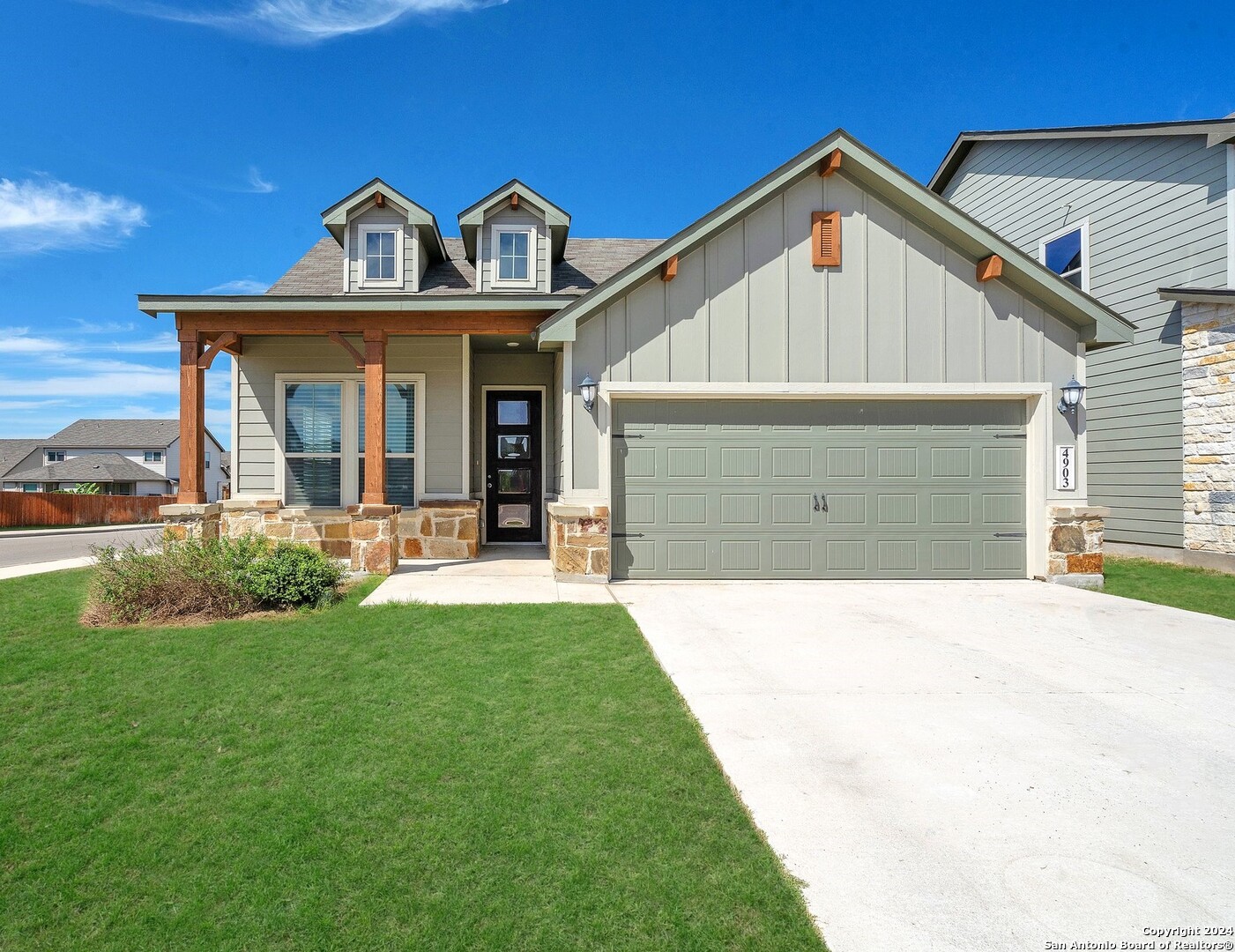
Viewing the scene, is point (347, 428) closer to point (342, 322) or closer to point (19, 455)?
point (342, 322)

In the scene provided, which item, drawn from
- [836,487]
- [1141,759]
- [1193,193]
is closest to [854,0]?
[1193,193]

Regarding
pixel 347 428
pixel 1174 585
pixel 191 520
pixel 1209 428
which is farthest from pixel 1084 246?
pixel 191 520

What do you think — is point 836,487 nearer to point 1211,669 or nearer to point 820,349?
point 820,349

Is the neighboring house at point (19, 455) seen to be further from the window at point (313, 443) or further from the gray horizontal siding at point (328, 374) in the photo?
the window at point (313, 443)

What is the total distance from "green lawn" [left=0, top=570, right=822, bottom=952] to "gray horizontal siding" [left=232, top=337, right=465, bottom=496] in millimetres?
5290

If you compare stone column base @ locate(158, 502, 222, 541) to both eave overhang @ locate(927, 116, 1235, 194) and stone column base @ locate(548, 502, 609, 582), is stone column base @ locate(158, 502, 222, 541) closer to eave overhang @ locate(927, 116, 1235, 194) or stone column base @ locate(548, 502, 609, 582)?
stone column base @ locate(548, 502, 609, 582)

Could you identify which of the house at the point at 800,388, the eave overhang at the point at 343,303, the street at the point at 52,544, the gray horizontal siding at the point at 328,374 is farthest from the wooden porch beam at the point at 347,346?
the street at the point at 52,544

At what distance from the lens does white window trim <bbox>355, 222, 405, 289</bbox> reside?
9.81 metres

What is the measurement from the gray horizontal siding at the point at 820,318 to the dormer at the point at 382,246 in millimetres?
4234

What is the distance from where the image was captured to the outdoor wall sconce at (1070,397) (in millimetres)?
7539

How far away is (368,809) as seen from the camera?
2561 millimetres

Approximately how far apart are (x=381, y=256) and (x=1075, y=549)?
1103cm

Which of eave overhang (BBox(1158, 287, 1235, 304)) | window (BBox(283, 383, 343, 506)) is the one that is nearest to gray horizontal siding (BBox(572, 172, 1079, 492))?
eave overhang (BBox(1158, 287, 1235, 304))

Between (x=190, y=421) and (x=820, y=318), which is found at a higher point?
(x=820, y=318)
